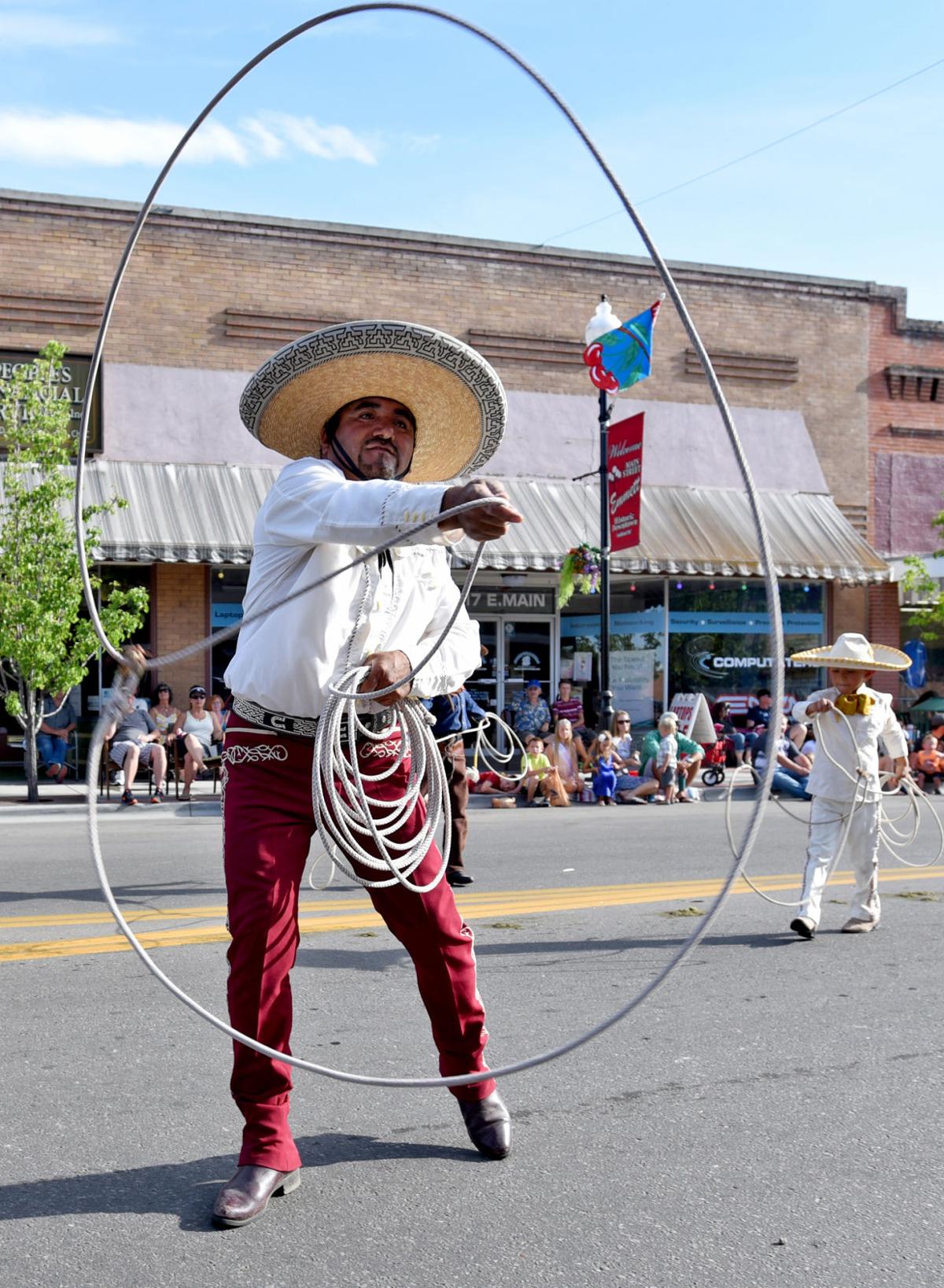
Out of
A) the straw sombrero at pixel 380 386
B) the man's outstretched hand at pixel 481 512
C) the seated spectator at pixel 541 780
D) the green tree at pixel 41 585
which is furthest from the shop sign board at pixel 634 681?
the man's outstretched hand at pixel 481 512

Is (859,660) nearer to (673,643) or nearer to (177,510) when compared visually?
(177,510)

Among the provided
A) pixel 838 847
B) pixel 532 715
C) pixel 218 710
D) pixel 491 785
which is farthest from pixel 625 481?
pixel 838 847

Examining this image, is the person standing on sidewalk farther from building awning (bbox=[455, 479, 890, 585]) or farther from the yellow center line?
building awning (bbox=[455, 479, 890, 585])

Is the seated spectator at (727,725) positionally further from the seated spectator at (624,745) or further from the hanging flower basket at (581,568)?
the hanging flower basket at (581,568)

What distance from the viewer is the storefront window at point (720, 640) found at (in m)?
20.9

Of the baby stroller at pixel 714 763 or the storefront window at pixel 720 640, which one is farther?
the storefront window at pixel 720 640

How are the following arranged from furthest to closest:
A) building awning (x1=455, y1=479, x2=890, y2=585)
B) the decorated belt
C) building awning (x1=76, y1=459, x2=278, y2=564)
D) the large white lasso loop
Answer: building awning (x1=455, y1=479, x2=890, y2=585)
building awning (x1=76, y1=459, x2=278, y2=564)
the decorated belt
the large white lasso loop

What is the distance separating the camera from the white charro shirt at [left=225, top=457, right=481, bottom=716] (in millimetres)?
3307

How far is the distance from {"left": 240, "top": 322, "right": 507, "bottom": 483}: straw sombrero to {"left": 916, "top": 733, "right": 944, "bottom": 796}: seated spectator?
15.3m

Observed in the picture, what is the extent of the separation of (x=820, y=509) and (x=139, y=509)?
36.1 feet

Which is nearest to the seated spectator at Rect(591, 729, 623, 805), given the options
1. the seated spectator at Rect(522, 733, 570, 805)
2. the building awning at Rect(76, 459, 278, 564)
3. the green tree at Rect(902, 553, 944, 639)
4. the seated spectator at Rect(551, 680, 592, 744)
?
the seated spectator at Rect(522, 733, 570, 805)

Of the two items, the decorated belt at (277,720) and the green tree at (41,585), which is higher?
the green tree at (41,585)

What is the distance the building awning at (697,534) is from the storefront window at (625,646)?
89cm

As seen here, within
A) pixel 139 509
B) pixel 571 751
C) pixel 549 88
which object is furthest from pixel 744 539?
pixel 549 88
